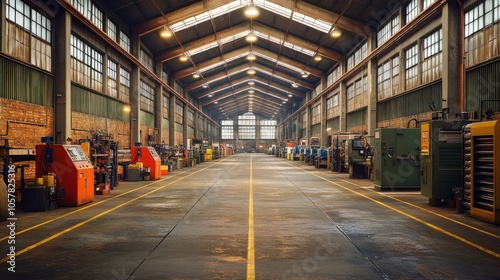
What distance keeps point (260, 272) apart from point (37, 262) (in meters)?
3.55

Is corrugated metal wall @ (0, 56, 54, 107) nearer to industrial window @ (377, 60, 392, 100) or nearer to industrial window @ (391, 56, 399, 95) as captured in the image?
industrial window @ (391, 56, 399, 95)

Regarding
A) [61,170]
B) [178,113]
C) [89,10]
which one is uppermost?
[89,10]

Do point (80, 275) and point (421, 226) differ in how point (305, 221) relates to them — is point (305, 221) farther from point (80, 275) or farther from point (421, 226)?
point (80, 275)

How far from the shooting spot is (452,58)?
58.1 feet

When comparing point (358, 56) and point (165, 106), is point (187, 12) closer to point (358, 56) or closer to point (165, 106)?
point (358, 56)

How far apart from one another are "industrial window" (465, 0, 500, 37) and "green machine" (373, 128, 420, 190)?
15.6 feet

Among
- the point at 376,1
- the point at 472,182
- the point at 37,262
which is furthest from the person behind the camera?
the point at 376,1

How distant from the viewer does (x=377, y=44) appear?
29.6 metres

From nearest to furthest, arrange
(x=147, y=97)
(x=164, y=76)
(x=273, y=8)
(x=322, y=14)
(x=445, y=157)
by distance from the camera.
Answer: (x=445, y=157), (x=322, y=14), (x=273, y=8), (x=147, y=97), (x=164, y=76)

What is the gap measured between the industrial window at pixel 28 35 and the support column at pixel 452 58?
16.7 m

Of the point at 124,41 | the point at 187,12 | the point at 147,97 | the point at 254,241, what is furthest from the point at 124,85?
the point at 254,241

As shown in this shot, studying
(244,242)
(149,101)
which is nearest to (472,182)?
(244,242)

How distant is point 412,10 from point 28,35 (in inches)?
752

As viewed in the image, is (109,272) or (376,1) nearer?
(109,272)
